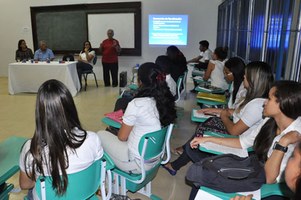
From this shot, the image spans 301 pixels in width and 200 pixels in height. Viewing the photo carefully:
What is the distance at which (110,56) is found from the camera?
679cm

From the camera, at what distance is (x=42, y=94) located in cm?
126

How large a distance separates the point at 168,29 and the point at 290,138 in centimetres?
620

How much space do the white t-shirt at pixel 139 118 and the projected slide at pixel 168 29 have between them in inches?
220

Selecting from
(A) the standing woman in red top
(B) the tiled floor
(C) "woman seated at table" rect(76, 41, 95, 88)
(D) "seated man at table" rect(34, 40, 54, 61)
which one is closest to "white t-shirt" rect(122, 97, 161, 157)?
(B) the tiled floor

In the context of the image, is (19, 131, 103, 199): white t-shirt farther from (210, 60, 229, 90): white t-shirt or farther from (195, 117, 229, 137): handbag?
(210, 60, 229, 90): white t-shirt

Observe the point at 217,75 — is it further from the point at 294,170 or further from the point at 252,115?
the point at 294,170

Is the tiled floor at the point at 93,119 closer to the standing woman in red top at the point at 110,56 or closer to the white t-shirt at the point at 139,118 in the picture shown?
the standing woman in red top at the point at 110,56

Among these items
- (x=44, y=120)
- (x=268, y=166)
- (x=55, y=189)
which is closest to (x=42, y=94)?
(x=44, y=120)

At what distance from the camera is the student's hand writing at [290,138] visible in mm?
1356

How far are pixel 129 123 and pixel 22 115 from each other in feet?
11.1

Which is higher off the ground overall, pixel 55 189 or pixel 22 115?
pixel 55 189

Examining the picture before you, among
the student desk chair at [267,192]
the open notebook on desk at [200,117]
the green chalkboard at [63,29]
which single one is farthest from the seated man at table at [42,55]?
the student desk chair at [267,192]

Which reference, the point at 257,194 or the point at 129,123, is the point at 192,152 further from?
the point at 257,194

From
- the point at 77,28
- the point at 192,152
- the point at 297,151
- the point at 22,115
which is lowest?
the point at 22,115
